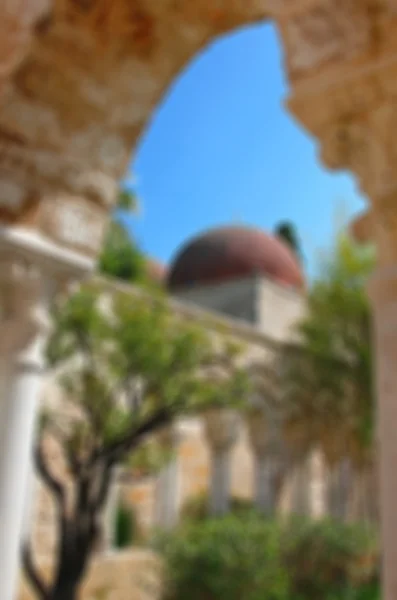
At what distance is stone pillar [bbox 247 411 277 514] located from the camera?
13.9 meters

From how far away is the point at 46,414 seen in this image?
8.11m

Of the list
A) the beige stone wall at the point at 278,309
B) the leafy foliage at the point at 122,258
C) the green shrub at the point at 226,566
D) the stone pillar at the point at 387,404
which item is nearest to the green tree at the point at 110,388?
the green shrub at the point at 226,566

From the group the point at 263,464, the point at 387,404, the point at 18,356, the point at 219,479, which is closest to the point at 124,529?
the point at 219,479

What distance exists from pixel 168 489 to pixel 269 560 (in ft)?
13.8

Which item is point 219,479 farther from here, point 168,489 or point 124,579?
point 124,579

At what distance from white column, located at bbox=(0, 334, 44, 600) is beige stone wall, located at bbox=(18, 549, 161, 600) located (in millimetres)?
6284

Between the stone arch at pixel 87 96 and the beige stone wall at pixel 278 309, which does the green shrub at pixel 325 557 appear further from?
the stone arch at pixel 87 96

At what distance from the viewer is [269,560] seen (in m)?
8.73

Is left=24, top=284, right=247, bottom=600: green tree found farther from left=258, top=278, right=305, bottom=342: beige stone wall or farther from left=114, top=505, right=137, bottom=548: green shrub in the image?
left=258, top=278, right=305, bottom=342: beige stone wall

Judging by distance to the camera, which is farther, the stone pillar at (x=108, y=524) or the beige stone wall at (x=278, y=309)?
the beige stone wall at (x=278, y=309)

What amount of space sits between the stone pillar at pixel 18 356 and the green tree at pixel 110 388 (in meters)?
4.39

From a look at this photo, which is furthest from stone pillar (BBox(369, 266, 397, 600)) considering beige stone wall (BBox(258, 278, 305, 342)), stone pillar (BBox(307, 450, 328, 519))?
beige stone wall (BBox(258, 278, 305, 342))

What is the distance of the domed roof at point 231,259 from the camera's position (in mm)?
21062

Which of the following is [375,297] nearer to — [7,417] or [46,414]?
[7,417]
